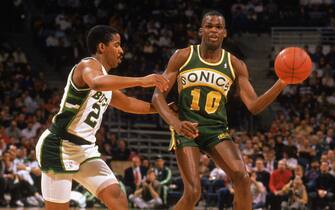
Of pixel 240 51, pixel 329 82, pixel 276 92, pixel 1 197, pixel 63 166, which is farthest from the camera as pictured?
pixel 240 51

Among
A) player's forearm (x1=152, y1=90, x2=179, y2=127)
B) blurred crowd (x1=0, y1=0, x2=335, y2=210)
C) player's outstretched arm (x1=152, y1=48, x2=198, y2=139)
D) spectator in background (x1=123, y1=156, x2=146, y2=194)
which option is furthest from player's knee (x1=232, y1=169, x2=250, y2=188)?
spectator in background (x1=123, y1=156, x2=146, y2=194)

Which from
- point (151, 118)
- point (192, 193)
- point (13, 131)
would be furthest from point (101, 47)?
point (151, 118)

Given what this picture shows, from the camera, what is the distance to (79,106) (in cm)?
673

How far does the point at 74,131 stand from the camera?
6.74m

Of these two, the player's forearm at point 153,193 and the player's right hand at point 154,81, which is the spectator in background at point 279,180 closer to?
the player's forearm at point 153,193

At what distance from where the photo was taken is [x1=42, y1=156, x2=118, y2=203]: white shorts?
6.60 metres

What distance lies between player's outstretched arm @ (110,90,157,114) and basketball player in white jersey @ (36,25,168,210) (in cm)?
Answer: 39

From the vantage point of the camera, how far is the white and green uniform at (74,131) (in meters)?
6.70

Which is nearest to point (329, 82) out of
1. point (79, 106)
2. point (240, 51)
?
point (240, 51)

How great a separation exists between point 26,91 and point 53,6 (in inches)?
230

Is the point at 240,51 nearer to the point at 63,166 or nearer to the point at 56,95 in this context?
the point at 56,95

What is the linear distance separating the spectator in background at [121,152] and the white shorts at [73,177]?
1122cm

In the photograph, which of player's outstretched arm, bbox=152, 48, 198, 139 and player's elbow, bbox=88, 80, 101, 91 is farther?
player's outstretched arm, bbox=152, 48, 198, 139

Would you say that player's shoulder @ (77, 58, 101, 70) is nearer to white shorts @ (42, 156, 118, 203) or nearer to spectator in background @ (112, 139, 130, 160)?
white shorts @ (42, 156, 118, 203)
